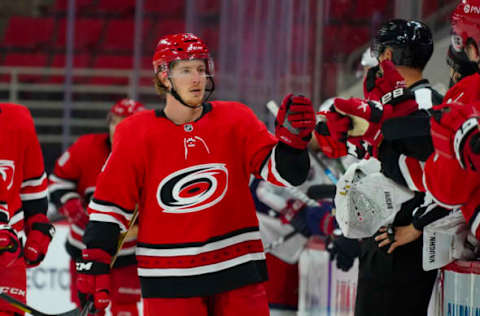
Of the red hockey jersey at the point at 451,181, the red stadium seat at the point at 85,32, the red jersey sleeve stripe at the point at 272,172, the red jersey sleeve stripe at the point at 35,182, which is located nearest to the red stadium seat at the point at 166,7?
the red stadium seat at the point at 85,32

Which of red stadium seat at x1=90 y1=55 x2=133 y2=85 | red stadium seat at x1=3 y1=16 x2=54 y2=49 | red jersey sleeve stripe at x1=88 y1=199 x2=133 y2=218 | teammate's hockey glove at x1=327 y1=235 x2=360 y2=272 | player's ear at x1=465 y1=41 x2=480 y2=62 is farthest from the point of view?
red stadium seat at x1=3 y1=16 x2=54 y2=49

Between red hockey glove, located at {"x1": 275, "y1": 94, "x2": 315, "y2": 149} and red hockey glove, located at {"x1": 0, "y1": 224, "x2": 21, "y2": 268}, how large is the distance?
993 mm

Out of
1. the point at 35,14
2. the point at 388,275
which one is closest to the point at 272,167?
the point at 388,275

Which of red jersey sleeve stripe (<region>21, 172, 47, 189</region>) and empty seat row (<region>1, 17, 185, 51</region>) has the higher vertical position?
empty seat row (<region>1, 17, 185, 51</region>)

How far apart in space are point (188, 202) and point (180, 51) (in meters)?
0.45

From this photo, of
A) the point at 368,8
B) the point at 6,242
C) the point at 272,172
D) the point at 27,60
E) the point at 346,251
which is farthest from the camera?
the point at 27,60

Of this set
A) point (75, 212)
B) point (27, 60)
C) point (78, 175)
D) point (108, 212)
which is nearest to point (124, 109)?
point (78, 175)

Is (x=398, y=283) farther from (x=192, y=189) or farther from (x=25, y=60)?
(x=25, y=60)

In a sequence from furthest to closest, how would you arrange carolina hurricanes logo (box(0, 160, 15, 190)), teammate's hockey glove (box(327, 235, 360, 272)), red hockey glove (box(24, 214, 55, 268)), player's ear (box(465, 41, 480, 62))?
teammate's hockey glove (box(327, 235, 360, 272)) → red hockey glove (box(24, 214, 55, 268)) → carolina hurricanes logo (box(0, 160, 15, 190)) → player's ear (box(465, 41, 480, 62))

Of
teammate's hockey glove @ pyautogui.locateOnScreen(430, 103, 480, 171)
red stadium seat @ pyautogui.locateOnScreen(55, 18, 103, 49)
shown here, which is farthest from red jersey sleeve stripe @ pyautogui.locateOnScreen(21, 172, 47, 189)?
red stadium seat @ pyautogui.locateOnScreen(55, 18, 103, 49)

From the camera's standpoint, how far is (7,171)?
10.0 feet

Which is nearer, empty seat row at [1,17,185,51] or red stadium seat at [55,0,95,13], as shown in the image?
empty seat row at [1,17,185,51]

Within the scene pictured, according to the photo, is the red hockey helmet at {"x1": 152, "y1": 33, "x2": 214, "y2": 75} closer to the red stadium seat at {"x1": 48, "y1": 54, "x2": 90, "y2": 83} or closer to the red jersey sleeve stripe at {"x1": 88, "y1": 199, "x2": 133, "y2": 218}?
the red jersey sleeve stripe at {"x1": 88, "y1": 199, "x2": 133, "y2": 218}

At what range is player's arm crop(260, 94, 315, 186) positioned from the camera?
238 cm
